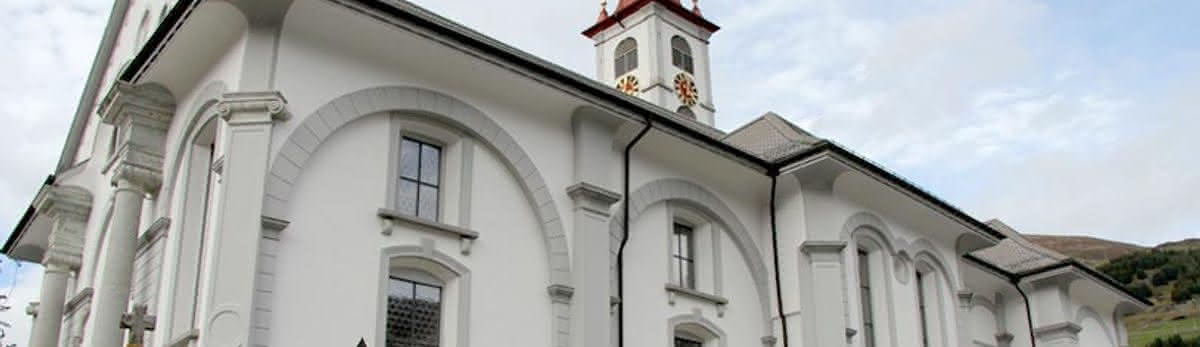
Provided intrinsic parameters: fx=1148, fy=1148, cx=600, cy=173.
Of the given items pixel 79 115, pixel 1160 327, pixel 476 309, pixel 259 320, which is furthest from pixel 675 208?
pixel 1160 327

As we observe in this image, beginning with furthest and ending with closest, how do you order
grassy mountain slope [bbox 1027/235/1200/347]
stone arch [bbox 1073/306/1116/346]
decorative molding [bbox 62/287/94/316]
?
grassy mountain slope [bbox 1027/235/1200/347], stone arch [bbox 1073/306/1116/346], decorative molding [bbox 62/287/94/316]

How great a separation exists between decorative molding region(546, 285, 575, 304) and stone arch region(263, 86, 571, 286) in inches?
3.9

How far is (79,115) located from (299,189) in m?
13.1

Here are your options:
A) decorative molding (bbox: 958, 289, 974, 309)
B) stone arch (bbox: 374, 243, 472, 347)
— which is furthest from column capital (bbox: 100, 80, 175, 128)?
decorative molding (bbox: 958, 289, 974, 309)

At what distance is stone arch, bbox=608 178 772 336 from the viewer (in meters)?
20.5

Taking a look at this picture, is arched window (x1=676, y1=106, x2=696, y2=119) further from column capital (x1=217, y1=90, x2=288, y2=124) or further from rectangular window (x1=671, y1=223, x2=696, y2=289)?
column capital (x1=217, y1=90, x2=288, y2=124)

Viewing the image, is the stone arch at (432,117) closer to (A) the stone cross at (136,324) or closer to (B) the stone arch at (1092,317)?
(A) the stone cross at (136,324)

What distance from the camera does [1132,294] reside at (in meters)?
33.5

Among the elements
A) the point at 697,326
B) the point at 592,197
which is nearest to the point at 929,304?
the point at 697,326

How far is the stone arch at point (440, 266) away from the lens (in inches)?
620

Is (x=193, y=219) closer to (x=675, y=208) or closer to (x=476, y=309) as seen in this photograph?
(x=476, y=309)

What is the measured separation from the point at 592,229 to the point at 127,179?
7406 mm

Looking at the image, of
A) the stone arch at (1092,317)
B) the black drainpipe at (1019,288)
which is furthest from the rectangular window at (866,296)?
the stone arch at (1092,317)

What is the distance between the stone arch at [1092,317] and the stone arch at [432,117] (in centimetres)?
1917
